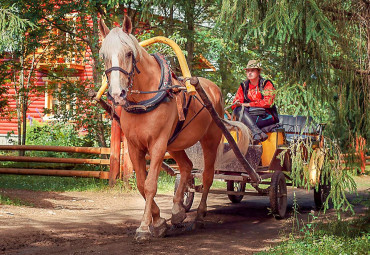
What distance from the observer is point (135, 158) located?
593cm

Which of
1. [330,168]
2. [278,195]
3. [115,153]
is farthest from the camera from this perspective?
[115,153]

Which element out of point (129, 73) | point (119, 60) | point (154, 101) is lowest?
point (154, 101)

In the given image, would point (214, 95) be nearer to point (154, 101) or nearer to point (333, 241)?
point (154, 101)

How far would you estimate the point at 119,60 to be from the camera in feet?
16.8

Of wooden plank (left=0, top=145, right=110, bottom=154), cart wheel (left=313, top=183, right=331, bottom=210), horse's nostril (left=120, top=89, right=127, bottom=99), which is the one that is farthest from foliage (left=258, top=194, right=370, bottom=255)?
wooden plank (left=0, top=145, right=110, bottom=154)

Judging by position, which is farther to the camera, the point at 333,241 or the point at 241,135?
the point at 241,135

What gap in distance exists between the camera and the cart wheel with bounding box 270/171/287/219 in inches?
294

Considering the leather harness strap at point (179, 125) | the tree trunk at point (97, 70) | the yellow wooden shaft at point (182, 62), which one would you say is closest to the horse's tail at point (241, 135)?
the leather harness strap at point (179, 125)

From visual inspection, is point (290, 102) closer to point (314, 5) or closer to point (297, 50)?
point (297, 50)

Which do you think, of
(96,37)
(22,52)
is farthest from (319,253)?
(22,52)

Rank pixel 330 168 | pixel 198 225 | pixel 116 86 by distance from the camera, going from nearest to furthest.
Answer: pixel 116 86 < pixel 330 168 < pixel 198 225

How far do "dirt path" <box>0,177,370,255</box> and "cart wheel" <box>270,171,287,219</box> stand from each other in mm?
178

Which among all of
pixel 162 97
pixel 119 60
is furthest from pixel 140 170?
pixel 119 60

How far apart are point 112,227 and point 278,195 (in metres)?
2.59
